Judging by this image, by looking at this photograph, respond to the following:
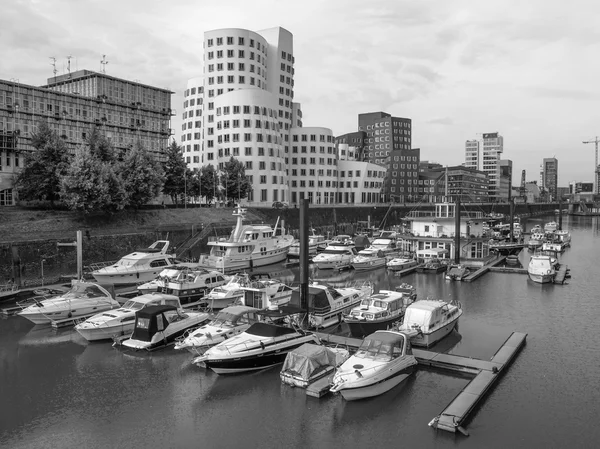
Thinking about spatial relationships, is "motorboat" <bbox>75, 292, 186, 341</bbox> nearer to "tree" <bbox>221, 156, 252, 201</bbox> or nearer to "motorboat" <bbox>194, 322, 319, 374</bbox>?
"motorboat" <bbox>194, 322, 319, 374</bbox>

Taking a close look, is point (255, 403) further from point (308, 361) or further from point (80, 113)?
point (80, 113)

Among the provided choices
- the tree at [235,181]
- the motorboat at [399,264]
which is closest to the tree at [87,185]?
the tree at [235,181]

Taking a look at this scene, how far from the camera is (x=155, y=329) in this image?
85.2ft

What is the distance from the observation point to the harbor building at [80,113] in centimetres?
7300

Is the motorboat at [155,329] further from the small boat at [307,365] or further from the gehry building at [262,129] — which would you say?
the gehry building at [262,129]

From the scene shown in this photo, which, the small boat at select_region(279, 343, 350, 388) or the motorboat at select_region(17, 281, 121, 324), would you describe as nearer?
the small boat at select_region(279, 343, 350, 388)

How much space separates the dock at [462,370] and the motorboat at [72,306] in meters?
15.3

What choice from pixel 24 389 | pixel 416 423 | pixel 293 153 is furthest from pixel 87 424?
pixel 293 153

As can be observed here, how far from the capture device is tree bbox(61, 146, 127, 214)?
54031mm

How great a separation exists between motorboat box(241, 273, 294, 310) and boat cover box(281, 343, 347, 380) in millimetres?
8622

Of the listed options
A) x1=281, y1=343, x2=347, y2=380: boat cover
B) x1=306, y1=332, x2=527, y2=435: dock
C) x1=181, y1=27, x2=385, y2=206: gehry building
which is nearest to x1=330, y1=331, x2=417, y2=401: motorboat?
x1=306, y1=332, x2=527, y2=435: dock

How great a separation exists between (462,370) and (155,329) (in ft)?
50.6

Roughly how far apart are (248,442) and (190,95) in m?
110

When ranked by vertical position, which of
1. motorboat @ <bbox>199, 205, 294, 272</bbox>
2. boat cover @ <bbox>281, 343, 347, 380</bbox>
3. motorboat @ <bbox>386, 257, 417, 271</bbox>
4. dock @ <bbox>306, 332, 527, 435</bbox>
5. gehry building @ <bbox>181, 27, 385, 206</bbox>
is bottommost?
dock @ <bbox>306, 332, 527, 435</bbox>
